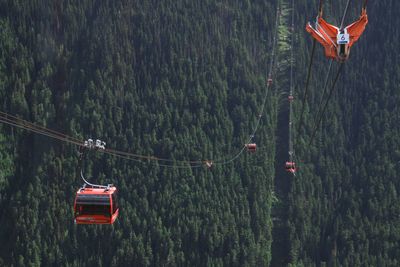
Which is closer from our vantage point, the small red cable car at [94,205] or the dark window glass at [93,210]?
the small red cable car at [94,205]

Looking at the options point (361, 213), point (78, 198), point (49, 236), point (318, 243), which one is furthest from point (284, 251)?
point (78, 198)

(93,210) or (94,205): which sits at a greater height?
(94,205)

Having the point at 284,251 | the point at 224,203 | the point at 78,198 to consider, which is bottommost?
the point at 284,251

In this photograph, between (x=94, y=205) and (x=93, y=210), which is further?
(x=93, y=210)

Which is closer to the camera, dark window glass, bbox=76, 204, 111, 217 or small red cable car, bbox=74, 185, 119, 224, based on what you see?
small red cable car, bbox=74, 185, 119, 224

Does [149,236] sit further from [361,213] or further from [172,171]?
[361,213]

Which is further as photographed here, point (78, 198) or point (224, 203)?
point (224, 203)

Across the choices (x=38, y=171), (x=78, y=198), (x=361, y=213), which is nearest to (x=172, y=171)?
(x=38, y=171)

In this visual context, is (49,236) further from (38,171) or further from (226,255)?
(226,255)

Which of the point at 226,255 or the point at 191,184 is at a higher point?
the point at 191,184
